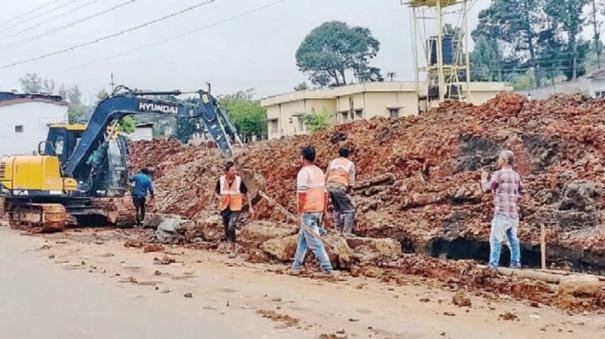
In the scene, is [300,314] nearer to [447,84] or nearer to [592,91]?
[447,84]

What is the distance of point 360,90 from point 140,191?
2680 centimetres

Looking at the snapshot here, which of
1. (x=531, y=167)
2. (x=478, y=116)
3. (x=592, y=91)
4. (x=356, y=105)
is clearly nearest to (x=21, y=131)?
(x=356, y=105)

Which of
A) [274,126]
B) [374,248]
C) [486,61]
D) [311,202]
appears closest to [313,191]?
[311,202]

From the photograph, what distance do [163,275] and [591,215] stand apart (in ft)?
23.3

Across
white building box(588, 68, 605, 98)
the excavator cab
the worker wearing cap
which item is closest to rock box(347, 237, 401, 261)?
the worker wearing cap

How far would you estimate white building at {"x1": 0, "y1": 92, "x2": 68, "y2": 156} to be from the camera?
49406 mm

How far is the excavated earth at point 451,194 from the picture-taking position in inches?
513

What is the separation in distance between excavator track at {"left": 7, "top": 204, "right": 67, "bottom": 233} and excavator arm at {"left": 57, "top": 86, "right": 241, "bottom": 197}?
120cm

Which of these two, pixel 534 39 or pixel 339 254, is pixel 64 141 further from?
pixel 534 39

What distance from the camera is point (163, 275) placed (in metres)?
13.0

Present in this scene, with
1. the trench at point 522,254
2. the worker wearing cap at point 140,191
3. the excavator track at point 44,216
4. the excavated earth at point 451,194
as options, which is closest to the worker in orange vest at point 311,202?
the excavated earth at point 451,194

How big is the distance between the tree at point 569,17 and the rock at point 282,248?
160ft

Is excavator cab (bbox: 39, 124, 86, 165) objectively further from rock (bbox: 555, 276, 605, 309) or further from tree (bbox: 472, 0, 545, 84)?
tree (bbox: 472, 0, 545, 84)

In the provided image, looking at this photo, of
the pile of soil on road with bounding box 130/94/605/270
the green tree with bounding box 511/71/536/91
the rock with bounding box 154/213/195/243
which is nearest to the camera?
the pile of soil on road with bounding box 130/94/605/270
